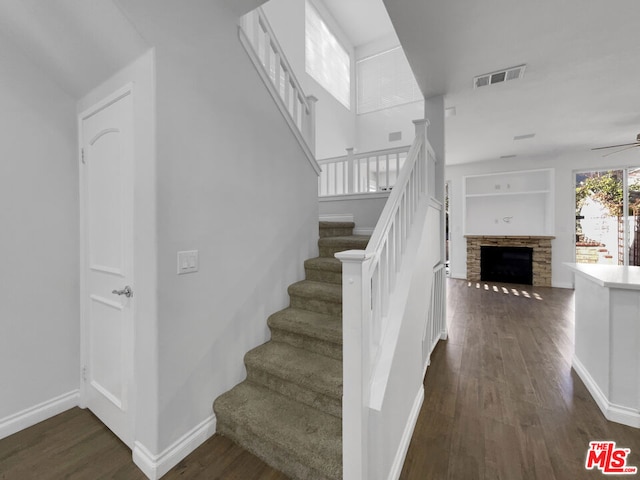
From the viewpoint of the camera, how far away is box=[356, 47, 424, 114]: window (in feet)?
20.9

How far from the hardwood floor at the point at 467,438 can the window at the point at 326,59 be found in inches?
214

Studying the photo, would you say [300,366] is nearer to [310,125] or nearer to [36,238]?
[36,238]

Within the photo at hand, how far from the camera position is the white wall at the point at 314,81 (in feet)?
14.6

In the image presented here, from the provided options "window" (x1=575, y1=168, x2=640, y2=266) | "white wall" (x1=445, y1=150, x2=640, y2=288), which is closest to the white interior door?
"white wall" (x1=445, y1=150, x2=640, y2=288)

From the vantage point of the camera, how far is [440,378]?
253 cm

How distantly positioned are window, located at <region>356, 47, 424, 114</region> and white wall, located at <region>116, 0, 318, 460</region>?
16.9ft

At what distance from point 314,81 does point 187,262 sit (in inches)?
194

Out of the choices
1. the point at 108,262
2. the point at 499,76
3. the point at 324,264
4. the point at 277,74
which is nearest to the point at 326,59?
the point at 499,76

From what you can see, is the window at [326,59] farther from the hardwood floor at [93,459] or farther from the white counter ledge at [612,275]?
the hardwood floor at [93,459]

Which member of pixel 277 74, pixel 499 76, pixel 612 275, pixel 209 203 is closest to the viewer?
pixel 209 203

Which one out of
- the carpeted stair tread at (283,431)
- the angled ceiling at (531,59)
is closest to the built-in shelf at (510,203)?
the angled ceiling at (531,59)

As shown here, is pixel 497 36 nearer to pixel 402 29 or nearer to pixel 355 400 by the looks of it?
pixel 402 29

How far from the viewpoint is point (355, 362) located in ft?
3.96
